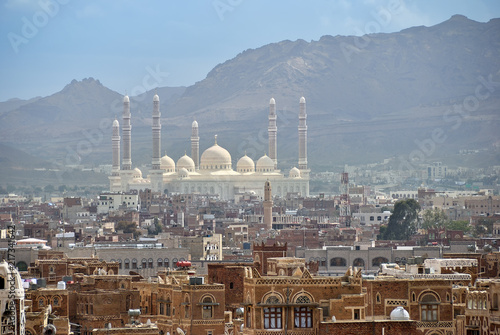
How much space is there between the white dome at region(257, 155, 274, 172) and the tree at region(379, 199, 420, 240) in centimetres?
7643

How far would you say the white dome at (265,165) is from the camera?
184 meters

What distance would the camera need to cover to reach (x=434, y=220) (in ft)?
355

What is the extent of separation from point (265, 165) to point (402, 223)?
8229cm

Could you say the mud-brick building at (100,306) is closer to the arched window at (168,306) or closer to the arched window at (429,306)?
the arched window at (168,306)

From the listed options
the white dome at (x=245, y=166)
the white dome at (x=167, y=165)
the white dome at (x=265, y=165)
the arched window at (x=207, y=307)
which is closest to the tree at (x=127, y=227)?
the arched window at (x=207, y=307)

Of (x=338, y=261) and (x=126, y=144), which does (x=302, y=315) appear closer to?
(x=338, y=261)

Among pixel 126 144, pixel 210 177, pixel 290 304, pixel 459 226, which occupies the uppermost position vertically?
pixel 126 144

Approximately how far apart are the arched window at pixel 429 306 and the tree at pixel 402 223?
6594 cm

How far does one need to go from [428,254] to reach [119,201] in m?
85.2

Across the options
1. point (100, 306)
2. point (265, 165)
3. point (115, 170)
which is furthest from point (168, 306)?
point (115, 170)

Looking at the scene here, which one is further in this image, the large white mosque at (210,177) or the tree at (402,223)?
the large white mosque at (210,177)

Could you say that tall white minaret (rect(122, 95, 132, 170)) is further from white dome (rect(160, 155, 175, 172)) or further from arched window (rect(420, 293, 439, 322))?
arched window (rect(420, 293, 439, 322))

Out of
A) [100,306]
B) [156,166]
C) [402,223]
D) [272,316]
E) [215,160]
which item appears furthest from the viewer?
[156,166]

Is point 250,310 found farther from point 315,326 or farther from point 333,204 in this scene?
point 333,204
